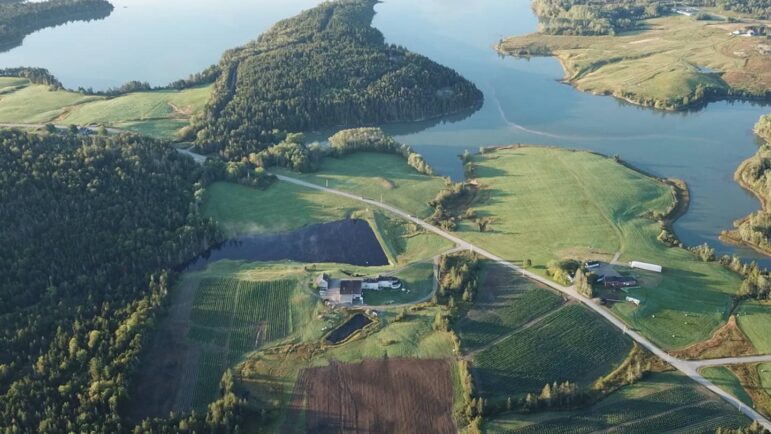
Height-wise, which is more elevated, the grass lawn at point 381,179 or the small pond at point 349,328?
the grass lawn at point 381,179

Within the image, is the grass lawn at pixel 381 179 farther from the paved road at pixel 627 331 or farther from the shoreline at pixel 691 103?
the shoreline at pixel 691 103

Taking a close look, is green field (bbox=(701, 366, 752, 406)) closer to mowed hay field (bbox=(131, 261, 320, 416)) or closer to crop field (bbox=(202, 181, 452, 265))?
crop field (bbox=(202, 181, 452, 265))

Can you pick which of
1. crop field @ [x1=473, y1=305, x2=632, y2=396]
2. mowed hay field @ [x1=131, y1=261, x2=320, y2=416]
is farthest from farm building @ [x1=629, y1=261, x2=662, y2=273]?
mowed hay field @ [x1=131, y1=261, x2=320, y2=416]

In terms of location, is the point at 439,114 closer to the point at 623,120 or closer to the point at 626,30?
the point at 623,120

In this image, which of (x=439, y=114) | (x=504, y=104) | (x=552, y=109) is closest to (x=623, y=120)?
(x=552, y=109)

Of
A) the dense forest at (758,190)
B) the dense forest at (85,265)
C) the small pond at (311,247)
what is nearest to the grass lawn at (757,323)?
the dense forest at (758,190)

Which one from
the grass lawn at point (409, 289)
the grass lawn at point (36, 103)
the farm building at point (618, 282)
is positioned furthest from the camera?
the grass lawn at point (36, 103)
